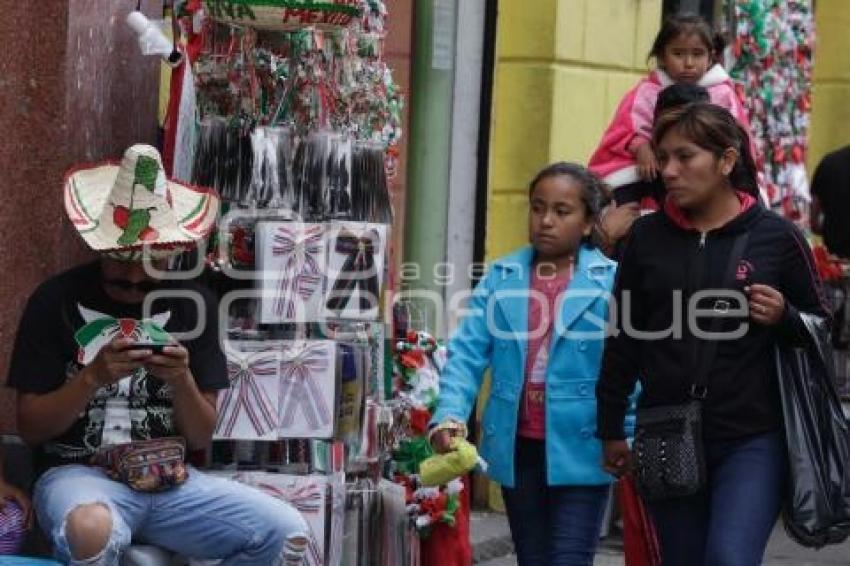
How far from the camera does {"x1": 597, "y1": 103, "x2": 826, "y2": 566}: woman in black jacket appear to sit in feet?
18.1

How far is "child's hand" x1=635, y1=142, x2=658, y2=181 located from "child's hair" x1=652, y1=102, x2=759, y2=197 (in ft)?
6.40

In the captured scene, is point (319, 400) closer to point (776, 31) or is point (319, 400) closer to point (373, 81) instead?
point (373, 81)

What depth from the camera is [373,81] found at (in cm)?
642

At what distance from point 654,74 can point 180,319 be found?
2925 millimetres

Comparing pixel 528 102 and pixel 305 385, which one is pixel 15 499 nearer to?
pixel 305 385

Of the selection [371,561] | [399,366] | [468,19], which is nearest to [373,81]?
[399,366]

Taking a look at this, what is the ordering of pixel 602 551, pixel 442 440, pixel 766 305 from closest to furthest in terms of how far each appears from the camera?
pixel 766 305
pixel 442 440
pixel 602 551

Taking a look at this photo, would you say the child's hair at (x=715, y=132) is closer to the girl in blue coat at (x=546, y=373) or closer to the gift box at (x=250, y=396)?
the girl in blue coat at (x=546, y=373)

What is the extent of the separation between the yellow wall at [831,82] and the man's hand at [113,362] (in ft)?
28.7

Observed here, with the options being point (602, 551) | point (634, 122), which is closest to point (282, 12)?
point (634, 122)

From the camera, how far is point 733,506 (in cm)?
549

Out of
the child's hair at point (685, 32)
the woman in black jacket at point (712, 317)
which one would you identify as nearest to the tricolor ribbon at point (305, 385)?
the woman in black jacket at point (712, 317)

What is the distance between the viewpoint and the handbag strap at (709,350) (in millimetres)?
5551

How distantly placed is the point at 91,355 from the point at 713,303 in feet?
5.20
